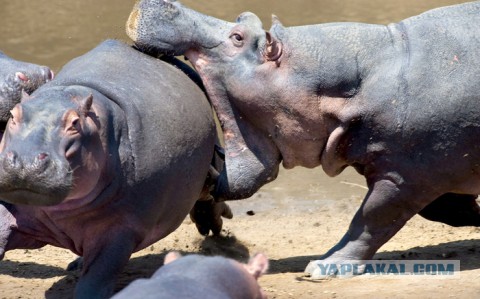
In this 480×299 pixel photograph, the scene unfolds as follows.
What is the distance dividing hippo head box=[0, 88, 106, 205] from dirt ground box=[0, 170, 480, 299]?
3.62ft

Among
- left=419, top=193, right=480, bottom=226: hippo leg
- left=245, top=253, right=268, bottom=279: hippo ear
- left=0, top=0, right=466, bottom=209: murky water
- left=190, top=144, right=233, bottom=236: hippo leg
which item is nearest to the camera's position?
left=245, top=253, right=268, bottom=279: hippo ear

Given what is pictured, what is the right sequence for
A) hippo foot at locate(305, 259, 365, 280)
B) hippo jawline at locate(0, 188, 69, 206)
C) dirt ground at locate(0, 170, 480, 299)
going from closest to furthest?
1. hippo jawline at locate(0, 188, 69, 206)
2. dirt ground at locate(0, 170, 480, 299)
3. hippo foot at locate(305, 259, 365, 280)

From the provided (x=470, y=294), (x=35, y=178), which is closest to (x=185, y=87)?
(x=35, y=178)

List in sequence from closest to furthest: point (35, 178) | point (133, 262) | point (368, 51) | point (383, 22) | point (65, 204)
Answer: point (35, 178) → point (65, 204) → point (368, 51) → point (133, 262) → point (383, 22)

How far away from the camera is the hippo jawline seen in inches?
194

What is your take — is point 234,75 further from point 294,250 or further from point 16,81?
point 294,250

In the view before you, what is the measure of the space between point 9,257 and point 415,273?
2.63 meters

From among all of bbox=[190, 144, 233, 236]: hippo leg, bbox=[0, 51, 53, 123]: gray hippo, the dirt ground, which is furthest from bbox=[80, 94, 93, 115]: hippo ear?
bbox=[190, 144, 233, 236]: hippo leg

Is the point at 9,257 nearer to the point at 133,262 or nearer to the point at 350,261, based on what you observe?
the point at 133,262

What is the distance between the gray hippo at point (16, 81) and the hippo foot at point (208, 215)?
4.88ft

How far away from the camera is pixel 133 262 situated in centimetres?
689

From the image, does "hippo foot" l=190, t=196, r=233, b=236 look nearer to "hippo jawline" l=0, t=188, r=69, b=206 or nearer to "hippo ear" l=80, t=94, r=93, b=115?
"hippo ear" l=80, t=94, r=93, b=115

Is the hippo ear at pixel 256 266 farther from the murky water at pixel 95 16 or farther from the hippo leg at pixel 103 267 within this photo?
the murky water at pixel 95 16

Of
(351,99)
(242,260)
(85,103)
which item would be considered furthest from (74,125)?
(242,260)
